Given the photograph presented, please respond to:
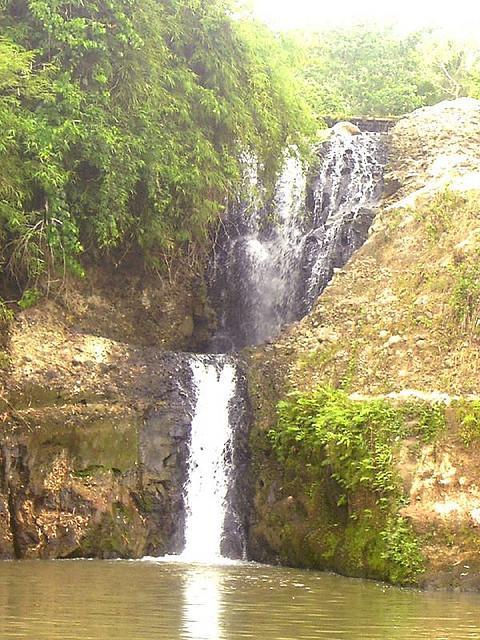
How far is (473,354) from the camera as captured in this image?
1741cm

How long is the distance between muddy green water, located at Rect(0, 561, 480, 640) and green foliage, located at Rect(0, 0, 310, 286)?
7311 mm

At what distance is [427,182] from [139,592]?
1501 centimetres

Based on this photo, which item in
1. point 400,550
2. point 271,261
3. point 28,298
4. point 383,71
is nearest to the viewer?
point 400,550

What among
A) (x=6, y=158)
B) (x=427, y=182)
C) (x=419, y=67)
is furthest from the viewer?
(x=419, y=67)

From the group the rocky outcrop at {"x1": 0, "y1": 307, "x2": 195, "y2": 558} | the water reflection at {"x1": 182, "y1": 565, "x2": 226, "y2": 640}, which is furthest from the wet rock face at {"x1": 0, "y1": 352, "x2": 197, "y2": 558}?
the water reflection at {"x1": 182, "y1": 565, "x2": 226, "y2": 640}

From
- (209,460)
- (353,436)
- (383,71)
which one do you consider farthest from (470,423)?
(383,71)

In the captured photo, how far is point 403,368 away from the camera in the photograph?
17922 mm

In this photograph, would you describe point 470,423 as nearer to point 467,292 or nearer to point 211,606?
point 467,292

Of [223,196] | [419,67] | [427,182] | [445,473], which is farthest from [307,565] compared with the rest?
[419,67]

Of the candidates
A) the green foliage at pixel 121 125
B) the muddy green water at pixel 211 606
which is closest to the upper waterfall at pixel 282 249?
the green foliage at pixel 121 125

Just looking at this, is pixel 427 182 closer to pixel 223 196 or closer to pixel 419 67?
pixel 223 196

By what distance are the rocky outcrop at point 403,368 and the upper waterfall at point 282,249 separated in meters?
1.01

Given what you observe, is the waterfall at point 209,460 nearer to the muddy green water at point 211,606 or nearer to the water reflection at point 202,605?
the muddy green water at point 211,606

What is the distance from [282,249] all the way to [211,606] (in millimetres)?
13748
